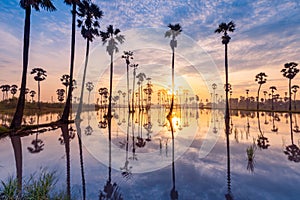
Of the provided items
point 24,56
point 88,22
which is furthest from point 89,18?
point 24,56

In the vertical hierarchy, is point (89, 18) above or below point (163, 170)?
above

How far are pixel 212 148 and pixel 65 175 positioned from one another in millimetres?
7816

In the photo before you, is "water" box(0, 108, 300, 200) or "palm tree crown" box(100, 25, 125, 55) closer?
"water" box(0, 108, 300, 200)

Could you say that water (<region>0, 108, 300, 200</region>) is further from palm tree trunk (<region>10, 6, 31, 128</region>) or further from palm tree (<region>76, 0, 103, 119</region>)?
palm tree (<region>76, 0, 103, 119</region>)

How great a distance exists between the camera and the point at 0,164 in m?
7.18

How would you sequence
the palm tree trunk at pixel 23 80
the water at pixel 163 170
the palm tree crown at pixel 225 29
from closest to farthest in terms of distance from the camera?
the water at pixel 163 170 → the palm tree trunk at pixel 23 80 → the palm tree crown at pixel 225 29

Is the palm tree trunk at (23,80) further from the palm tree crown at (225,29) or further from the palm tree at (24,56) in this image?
the palm tree crown at (225,29)

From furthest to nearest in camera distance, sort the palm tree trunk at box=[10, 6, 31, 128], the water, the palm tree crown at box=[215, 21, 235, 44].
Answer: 1. the palm tree crown at box=[215, 21, 235, 44]
2. the palm tree trunk at box=[10, 6, 31, 128]
3. the water

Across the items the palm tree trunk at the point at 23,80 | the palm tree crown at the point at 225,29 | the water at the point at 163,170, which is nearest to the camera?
the water at the point at 163,170

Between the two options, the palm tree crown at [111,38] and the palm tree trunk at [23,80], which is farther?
the palm tree crown at [111,38]

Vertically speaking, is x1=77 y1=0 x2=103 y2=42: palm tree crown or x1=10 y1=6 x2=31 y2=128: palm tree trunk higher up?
x1=77 y1=0 x2=103 y2=42: palm tree crown

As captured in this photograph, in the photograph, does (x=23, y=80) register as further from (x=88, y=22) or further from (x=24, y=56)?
(x=88, y=22)

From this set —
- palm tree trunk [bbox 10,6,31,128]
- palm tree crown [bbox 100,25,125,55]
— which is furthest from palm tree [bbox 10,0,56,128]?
palm tree crown [bbox 100,25,125,55]

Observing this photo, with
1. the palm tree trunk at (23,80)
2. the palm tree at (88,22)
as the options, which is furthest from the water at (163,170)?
the palm tree at (88,22)
